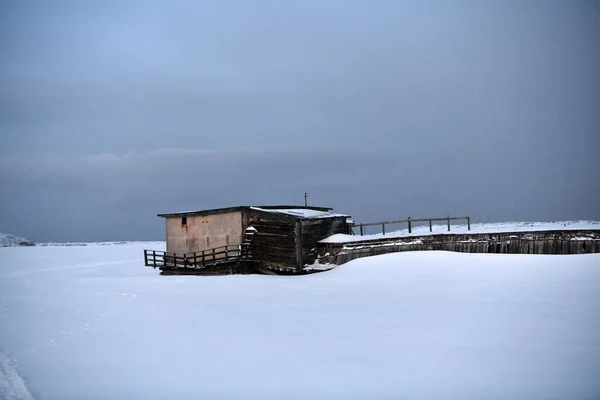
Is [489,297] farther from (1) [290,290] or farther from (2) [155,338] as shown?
(2) [155,338]

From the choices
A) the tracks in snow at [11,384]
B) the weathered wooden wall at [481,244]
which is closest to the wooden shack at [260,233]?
the weathered wooden wall at [481,244]

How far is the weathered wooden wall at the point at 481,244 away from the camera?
16.9 meters

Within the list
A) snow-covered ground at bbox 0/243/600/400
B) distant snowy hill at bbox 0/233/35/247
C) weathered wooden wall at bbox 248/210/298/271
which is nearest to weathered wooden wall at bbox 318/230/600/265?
snow-covered ground at bbox 0/243/600/400

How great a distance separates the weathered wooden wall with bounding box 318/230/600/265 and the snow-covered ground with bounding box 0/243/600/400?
1290 millimetres

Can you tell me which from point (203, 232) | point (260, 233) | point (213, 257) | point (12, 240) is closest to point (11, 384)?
point (213, 257)

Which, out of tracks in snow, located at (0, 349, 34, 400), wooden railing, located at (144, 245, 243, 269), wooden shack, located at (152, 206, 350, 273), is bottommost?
tracks in snow, located at (0, 349, 34, 400)

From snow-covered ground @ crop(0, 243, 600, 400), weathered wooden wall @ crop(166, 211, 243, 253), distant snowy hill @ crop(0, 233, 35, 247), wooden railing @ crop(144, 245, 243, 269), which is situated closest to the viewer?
snow-covered ground @ crop(0, 243, 600, 400)

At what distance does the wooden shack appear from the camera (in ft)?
75.0

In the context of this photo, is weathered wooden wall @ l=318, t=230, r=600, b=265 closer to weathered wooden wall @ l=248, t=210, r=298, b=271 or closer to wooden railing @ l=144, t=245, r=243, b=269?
weathered wooden wall @ l=248, t=210, r=298, b=271

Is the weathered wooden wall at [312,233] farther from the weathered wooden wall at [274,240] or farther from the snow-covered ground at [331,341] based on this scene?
the snow-covered ground at [331,341]

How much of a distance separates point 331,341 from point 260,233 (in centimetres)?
1592

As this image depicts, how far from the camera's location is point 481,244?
18938 millimetres

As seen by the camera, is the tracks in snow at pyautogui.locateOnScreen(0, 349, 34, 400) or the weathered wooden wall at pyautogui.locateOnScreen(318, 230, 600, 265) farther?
the weathered wooden wall at pyautogui.locateOnScreen(318, 230, 600, 265)

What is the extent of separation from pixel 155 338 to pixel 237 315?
2.59 metres
